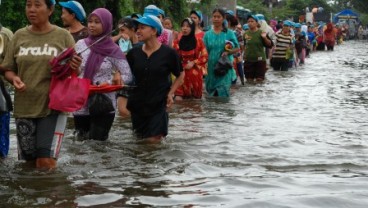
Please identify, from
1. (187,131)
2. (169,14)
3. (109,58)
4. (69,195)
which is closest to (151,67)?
(109,58)

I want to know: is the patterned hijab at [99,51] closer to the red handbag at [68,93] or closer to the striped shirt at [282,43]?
the red handbag at [68,93]

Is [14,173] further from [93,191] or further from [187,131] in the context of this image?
[187,131]

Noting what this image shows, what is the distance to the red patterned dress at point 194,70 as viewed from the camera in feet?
42.2

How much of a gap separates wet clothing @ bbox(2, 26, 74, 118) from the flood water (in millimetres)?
654

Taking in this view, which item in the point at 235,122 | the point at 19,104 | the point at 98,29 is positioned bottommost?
the point at 235,122

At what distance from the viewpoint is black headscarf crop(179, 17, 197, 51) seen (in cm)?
1260

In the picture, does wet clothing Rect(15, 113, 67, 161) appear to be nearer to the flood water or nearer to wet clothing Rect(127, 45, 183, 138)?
the flood water

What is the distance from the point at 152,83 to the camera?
8.44 metres

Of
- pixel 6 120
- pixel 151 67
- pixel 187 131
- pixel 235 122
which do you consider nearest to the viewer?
pixel 6 120

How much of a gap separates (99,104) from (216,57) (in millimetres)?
6321

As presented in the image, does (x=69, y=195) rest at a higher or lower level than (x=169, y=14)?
lower

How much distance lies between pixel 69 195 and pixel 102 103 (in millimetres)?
1942

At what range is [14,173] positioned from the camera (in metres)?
6.88

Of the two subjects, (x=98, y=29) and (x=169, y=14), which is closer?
(x=98, y=29)
